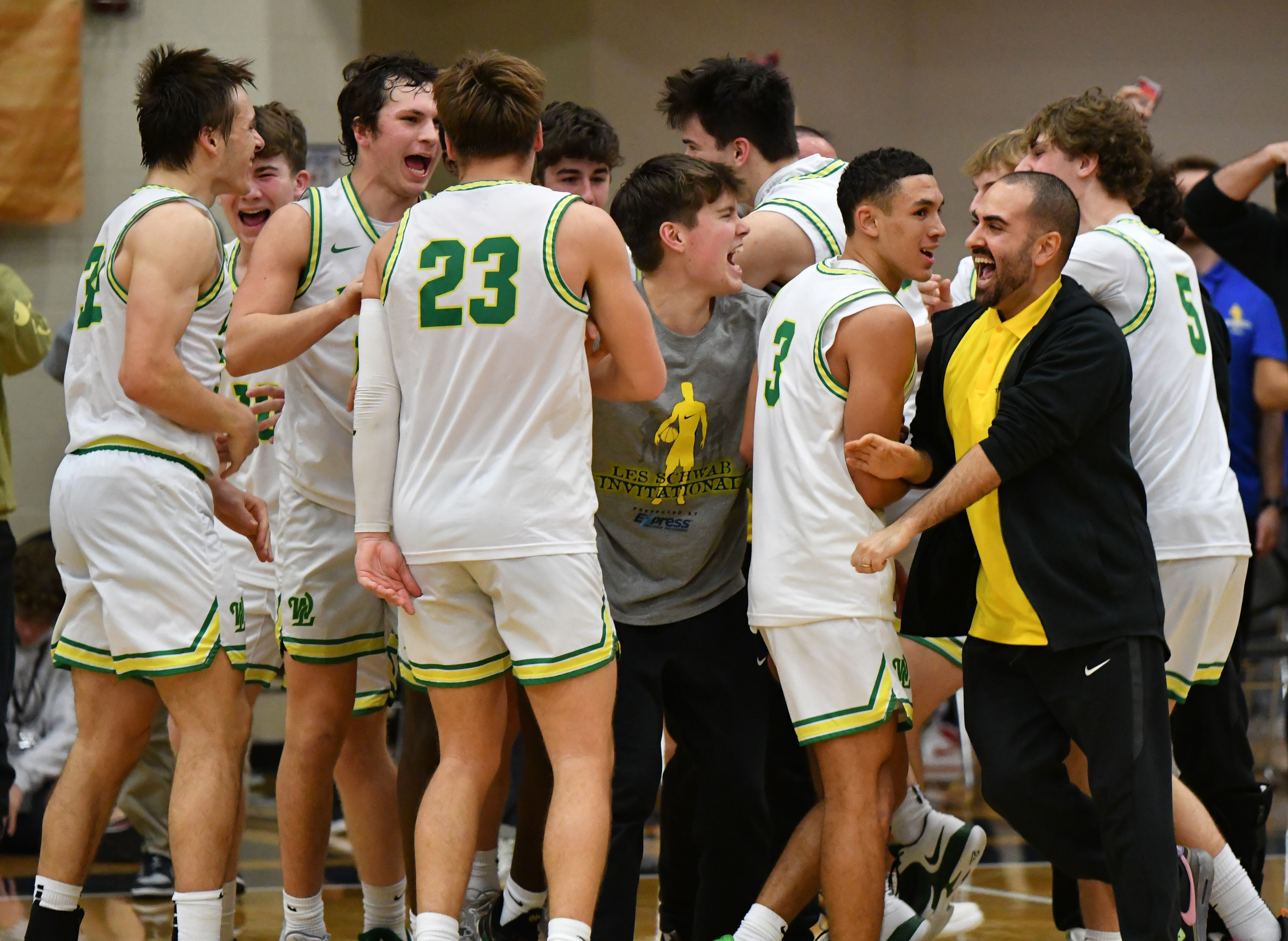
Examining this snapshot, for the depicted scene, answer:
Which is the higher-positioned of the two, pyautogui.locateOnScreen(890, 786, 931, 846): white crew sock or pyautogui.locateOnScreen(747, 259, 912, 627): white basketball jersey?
pyautogui.locateOnScreen(747, 259, 912, 627): white basketball jersey

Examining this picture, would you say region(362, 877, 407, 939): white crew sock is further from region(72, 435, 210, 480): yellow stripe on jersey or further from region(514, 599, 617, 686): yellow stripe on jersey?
region(72, 435, 210, 480): yellow stripe on jersey

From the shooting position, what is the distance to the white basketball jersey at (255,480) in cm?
460

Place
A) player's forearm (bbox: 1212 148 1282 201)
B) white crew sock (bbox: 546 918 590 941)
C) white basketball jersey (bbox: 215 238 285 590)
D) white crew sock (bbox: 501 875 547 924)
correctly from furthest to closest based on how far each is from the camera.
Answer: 1. white basketball jersey (bbox: 215 238 285 590)
2. player's forearm (bbox: 1212 148 1282 201)
3. white crew sock (bbox: 501 875 547 924)
4. white crew sock (bbox: 546 918 590 941)

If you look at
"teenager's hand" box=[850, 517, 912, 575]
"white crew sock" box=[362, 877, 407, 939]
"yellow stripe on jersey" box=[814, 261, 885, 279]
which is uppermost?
"yellow stripe on jersey" box=[814, 261, 885, 279]

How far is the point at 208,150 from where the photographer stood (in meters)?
3.79

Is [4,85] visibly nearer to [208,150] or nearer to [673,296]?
[208,150]

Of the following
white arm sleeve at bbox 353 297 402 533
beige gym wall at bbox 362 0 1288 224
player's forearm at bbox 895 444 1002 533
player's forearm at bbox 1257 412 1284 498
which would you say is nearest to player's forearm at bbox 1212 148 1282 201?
player's forearm at bbox 1257 412 1284 498

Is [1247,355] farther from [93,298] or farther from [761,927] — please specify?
[93,298]

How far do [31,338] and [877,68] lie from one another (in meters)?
6.96

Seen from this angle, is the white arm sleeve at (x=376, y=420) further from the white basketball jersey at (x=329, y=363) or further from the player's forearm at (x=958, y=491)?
the player's forearm at (x=958, y=491)

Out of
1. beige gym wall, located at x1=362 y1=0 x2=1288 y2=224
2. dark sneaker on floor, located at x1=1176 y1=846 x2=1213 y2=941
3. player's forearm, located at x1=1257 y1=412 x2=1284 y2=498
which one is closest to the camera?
dark sneaker on floor, located at x1=1176 y1=846 x2=1213 y2=941

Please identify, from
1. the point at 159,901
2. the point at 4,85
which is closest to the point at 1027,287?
→ the point at 159,901

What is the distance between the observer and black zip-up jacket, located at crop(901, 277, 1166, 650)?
10.9 ft

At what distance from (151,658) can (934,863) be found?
2.17m
